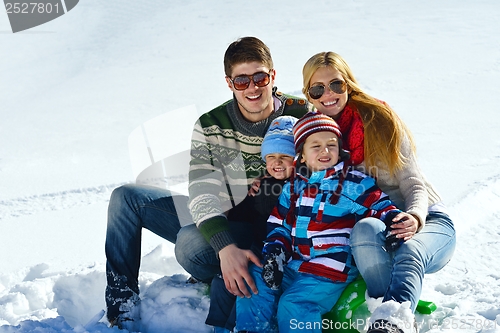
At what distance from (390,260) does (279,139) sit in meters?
0.70

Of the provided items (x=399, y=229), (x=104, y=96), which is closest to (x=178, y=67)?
(x=104, y=96)

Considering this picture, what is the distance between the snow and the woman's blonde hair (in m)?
0.70

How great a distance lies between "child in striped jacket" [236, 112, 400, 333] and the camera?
7.16 feet

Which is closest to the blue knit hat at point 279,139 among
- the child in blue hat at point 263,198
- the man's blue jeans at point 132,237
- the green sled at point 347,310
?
the child in blue hat at point 263,198

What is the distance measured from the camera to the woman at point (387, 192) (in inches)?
81.0

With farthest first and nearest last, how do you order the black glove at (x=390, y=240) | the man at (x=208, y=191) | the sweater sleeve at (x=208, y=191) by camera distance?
the man at (x=208, y=191)
the sweater sleeve at (x=208, y=191)
the black glove at (x=390, y=240)

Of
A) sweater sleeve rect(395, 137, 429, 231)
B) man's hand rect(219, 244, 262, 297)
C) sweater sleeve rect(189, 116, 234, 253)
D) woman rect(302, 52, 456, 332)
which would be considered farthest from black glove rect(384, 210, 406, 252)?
sweater sleeve rect(189, 116, 234, 253)

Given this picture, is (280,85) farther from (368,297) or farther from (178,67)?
(368,297)

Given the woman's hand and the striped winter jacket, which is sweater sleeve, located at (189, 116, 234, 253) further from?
the woman's hand

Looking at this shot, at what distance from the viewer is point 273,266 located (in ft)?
7.28

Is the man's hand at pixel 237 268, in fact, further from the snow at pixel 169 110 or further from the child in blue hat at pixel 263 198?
the snow at pixel 169 110

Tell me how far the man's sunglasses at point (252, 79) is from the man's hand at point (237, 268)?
0.74 meters

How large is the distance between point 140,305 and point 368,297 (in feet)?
3.66

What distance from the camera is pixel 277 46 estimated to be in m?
10.6
